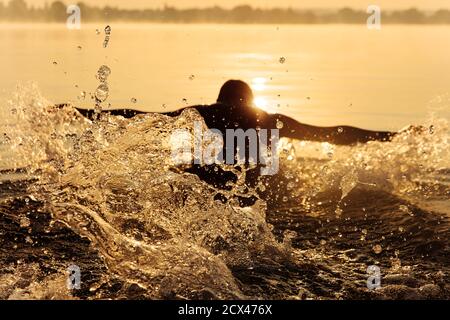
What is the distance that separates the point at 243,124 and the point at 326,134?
1.57 meters

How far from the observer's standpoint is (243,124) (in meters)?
8.63

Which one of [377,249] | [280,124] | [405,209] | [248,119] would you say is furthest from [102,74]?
[405,209]

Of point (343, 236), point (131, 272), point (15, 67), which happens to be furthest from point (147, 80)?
point (131, 272)

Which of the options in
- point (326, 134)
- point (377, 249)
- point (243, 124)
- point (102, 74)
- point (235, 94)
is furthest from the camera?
point (326, 134)

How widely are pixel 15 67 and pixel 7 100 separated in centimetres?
479

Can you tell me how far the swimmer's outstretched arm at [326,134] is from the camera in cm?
948

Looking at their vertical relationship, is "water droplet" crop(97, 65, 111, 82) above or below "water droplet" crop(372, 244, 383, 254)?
above

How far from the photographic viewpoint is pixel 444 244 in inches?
255

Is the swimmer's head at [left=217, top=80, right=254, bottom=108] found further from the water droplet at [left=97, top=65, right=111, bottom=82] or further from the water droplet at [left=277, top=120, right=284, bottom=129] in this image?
the water droplet at [left=97, top=65, right=111, bottom=82]

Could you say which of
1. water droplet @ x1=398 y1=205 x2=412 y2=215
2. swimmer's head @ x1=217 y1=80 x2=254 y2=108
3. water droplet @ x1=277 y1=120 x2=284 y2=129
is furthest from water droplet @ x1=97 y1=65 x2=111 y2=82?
water droplet @ x1=398 y1=205 x2=412 y2=215

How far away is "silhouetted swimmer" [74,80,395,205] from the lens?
818 cm

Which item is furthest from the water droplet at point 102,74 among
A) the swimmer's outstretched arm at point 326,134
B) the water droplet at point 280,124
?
the water droplet at point 280,124

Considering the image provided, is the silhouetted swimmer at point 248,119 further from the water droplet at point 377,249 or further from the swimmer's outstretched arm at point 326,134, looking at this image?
the water droplet at point 377,249

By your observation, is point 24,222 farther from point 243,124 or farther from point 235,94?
point 235,94
